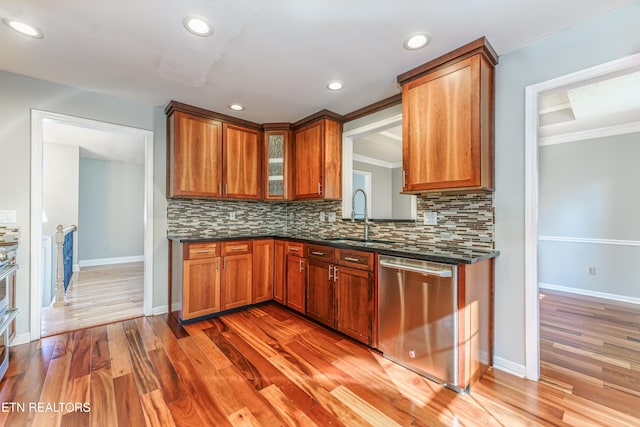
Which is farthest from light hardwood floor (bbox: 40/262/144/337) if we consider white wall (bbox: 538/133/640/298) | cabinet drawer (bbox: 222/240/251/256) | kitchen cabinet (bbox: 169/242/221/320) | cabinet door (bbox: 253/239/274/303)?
white wall (bbox: 538/133/640/298)

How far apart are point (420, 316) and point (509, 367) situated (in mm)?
792

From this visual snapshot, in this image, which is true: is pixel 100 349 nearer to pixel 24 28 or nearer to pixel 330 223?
pixel 24 28

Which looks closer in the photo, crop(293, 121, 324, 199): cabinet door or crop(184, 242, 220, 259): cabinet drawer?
crop(184, 242, 220, 259): cabinet drawer

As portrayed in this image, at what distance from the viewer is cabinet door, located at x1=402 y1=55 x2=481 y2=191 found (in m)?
1.90

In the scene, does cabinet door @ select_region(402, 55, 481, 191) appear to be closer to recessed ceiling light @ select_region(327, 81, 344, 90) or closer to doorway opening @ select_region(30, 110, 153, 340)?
recessed ceiling light @ select_region(327, 81, 344, 90)

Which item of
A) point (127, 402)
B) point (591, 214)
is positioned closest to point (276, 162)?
point (127, 402)

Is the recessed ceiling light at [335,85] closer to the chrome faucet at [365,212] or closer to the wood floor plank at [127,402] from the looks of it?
the chrome faucet at [365,212]

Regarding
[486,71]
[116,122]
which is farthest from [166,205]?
[486,71]

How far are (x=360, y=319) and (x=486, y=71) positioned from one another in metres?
2.18

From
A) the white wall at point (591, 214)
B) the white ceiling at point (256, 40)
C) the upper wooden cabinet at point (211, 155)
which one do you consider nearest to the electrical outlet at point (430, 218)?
the white ceiling at point (256, 40)

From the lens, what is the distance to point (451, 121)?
6.53 feet

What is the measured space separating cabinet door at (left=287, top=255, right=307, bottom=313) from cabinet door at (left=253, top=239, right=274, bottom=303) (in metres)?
0.34

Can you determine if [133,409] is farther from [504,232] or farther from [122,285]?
[122,285]

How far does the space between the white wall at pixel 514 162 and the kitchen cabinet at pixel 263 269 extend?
95.2 inches
